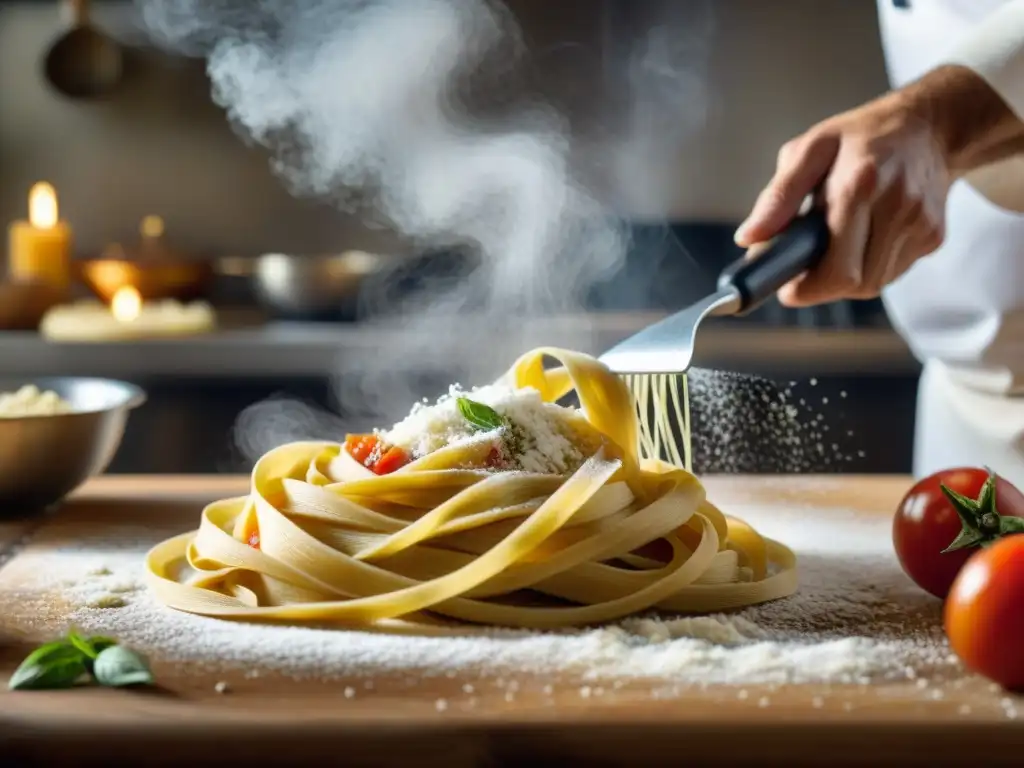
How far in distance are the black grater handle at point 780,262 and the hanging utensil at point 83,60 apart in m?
3.07

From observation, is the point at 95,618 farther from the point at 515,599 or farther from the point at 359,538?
the point at 515,599

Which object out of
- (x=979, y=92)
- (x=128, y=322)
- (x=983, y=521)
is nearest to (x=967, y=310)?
(x=979, y=92)

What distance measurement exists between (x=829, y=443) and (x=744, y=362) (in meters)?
0.45

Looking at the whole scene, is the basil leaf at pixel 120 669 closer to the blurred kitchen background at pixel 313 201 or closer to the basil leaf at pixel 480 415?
the basil leaf at pixel 480 415

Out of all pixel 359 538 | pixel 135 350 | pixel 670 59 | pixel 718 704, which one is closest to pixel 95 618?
pixel 359 538

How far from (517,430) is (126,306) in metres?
2.27

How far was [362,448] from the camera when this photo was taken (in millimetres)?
1675

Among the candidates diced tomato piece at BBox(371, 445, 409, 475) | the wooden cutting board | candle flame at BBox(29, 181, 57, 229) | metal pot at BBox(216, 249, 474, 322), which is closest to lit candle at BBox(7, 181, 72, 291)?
candle flame at BBox(29, 181, 57, 229)

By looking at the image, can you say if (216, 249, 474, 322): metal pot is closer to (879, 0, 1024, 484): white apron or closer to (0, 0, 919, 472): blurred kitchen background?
(0, 0, 919, 472): blurred kitchen background

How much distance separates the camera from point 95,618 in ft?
4.79

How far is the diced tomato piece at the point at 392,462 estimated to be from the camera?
1622 millimetres

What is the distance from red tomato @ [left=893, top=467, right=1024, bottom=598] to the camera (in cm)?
154

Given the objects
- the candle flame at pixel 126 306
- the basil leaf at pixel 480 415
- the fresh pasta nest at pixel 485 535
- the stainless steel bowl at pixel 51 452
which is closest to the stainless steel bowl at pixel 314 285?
the candle flame at pixel 126 306

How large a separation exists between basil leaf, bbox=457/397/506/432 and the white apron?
1118mm
